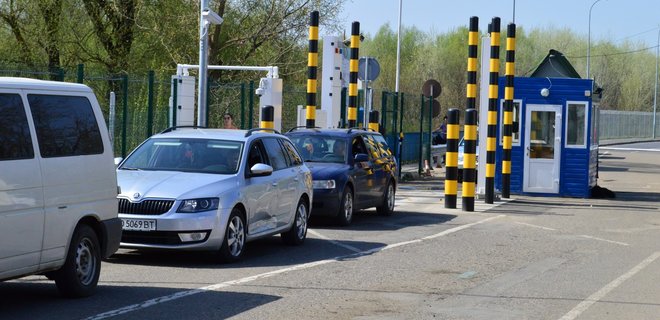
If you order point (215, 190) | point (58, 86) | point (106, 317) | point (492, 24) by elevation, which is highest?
point (492, 24)

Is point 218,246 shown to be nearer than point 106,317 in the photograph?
No

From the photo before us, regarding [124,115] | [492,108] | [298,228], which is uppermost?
[492,108]

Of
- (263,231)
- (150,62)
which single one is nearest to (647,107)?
(150,62)

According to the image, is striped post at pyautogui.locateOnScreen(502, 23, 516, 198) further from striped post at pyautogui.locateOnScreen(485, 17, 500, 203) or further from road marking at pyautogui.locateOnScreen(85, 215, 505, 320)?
road marking at pyautogui.locateOnScreen(85, 215, 505, 320)

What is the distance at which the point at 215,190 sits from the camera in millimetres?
12734

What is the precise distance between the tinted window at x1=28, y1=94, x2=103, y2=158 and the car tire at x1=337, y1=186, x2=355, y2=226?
7945 millimetres

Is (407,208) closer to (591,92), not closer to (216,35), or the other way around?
(591,92)

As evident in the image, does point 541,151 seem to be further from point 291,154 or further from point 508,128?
point 291,154

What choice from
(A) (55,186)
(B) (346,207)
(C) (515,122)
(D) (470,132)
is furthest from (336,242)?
(C) (515,122)

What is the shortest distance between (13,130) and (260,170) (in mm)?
4728

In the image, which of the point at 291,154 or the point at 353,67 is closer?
the point at 291,154

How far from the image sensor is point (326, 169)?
59.5 feet

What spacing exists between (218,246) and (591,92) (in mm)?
16762

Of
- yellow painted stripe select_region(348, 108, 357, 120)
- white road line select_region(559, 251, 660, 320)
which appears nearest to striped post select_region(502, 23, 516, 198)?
yellow painted stripe select_region(348, 108, 357, 120)
